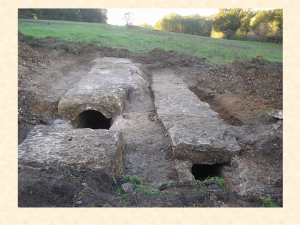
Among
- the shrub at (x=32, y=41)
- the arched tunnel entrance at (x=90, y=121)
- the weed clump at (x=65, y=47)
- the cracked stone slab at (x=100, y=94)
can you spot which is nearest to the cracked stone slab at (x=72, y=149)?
the cracked stone slab at (x=100, y=94)

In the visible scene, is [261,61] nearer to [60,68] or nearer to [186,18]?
[60,68]

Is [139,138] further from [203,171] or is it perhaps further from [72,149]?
[72,149]

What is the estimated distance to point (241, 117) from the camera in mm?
5176

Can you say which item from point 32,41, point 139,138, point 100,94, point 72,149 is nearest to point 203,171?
point 139,138

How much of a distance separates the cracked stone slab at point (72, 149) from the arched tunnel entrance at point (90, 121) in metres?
1.82

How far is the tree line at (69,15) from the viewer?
907 inches

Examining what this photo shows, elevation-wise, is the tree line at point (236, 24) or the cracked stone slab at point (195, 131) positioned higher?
the tree line at point (236, 24)

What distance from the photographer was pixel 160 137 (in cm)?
461

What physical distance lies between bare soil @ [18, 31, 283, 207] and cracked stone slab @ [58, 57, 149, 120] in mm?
411

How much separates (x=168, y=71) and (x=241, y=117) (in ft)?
17.1

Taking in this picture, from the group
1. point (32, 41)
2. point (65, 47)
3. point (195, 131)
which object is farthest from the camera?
point (65, 47)

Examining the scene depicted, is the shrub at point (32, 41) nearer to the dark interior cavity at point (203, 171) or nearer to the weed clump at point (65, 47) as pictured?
the weed clump at point (65, 47)

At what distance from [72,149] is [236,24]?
79.8 ft

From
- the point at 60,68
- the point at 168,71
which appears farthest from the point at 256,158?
the point at 60,68
